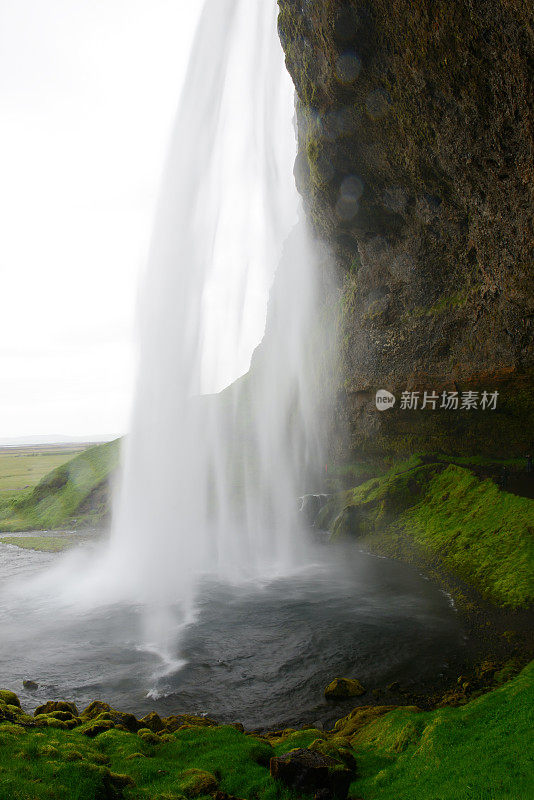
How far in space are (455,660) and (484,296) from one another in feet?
65.3

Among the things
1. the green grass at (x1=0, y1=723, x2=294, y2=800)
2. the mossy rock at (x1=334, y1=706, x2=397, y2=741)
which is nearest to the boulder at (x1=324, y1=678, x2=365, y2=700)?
the mossy rock at (x1=334, y1=706, x2=397, y2=741)

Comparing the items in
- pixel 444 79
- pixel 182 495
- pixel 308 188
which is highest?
pixel 308 188

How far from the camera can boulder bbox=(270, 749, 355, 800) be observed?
931 cm

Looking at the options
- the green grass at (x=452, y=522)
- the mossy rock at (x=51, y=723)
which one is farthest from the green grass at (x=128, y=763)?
the green grass at (x=452, y=522)

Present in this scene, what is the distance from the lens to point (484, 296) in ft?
92.6

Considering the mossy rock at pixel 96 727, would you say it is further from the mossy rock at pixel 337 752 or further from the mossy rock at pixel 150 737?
the mossy rock at pixel 337 752

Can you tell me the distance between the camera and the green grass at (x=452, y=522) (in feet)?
73.7

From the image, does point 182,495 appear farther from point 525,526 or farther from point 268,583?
point 525,526

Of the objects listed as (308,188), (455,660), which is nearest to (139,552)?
(455,660)

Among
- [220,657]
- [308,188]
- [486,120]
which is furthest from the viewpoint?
[308,188]

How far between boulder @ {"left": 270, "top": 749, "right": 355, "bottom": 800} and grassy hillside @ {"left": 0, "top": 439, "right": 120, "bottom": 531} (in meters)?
43.5

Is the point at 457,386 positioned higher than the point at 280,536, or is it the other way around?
the point at 457,386

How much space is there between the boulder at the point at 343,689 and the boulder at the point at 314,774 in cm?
534

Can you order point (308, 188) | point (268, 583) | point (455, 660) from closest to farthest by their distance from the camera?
point (455, 660) → point (268, 583) → point (308, 188)
